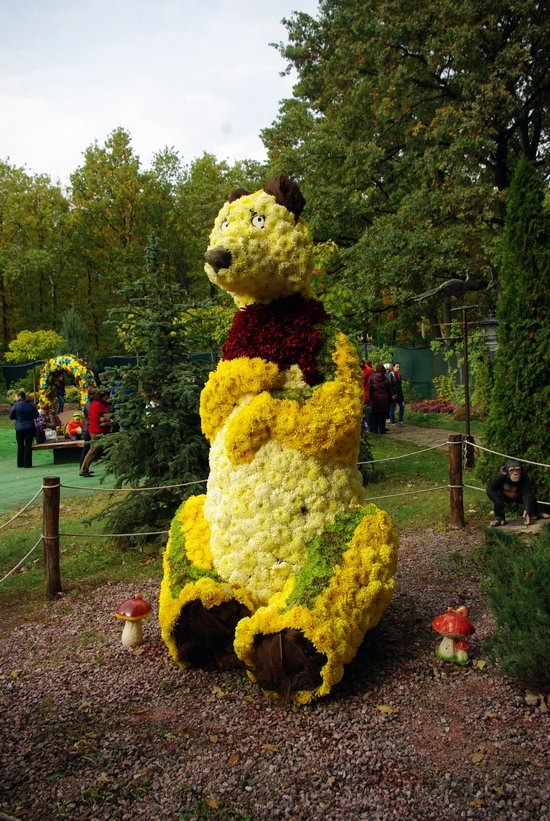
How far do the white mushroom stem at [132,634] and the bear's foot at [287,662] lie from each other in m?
1.30

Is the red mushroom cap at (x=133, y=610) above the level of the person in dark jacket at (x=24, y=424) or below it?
below

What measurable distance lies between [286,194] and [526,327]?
3.92m

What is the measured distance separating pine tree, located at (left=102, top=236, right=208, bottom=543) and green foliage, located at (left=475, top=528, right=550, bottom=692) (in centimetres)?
342

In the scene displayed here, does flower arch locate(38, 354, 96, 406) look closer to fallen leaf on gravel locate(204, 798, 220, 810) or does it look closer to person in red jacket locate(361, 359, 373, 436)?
person in red jacket locate(361, 359, 373, 436)

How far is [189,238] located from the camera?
35719mm

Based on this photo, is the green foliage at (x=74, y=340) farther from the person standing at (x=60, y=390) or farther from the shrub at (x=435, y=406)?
the shrub at (x=435, y=406)

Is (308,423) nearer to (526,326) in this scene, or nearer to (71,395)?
(526,326)

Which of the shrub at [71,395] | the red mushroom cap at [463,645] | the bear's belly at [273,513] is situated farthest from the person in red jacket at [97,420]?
the shrub at [71,395]

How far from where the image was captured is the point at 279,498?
3650 millimetres

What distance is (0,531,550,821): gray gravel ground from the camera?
2814mm

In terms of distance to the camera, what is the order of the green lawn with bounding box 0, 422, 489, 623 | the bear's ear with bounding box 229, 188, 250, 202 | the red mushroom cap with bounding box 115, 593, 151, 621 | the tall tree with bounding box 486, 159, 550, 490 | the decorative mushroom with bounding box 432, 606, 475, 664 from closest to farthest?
the decorative mushroom with bounding box 432, 606, 475, 664 < the bear's ear with bounding box 229, 188, 250, 202 < the red mushroom cap with bounding box 115, 593, 151, 621 < the green lawn with bounding box 0, 422, 489, 623 < the tall tree with bounding box 486, 159, 550, 490

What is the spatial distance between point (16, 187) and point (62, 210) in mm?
2733

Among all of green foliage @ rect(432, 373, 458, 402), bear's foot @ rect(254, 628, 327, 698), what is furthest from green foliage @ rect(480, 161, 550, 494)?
green foliage @ rect(432, 373, 458, 402)

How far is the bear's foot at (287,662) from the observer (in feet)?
11.0
